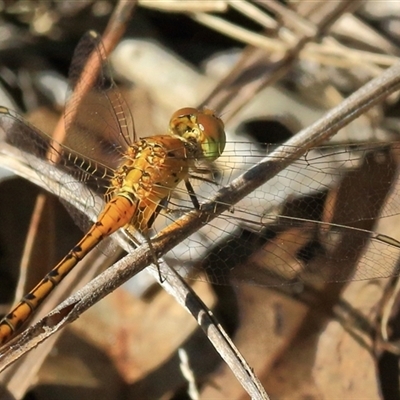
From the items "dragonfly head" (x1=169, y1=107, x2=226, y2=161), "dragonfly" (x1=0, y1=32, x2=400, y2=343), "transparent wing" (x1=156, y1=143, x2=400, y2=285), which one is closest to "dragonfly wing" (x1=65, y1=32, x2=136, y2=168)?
"dragonfly" (x1=0, y1=32, x2=400, y2=343)

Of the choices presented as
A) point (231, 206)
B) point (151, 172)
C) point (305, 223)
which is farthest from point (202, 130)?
point (305, 223)

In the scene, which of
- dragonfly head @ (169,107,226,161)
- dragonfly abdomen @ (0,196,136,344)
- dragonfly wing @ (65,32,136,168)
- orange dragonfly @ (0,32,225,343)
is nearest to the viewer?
dragonfly abdomen @ (0,196,136,344)

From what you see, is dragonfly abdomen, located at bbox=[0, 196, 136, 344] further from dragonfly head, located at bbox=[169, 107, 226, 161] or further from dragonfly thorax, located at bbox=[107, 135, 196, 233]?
dragonfly head, located at bbox=[169, 107, 226, 161]

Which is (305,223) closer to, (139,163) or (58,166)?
(139,163)

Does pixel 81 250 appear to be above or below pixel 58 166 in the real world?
below

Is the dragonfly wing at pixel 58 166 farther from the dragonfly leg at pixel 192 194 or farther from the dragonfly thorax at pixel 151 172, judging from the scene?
the dragonfly leg at pixel 192 194

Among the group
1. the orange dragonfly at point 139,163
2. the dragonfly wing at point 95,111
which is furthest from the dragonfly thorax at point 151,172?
the dragonfly wing at point 95,111

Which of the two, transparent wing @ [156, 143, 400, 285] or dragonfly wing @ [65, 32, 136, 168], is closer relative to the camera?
transparent wing @ [156, 143, 400, 285]

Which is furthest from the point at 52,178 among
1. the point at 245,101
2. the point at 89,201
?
the point at 245,101
